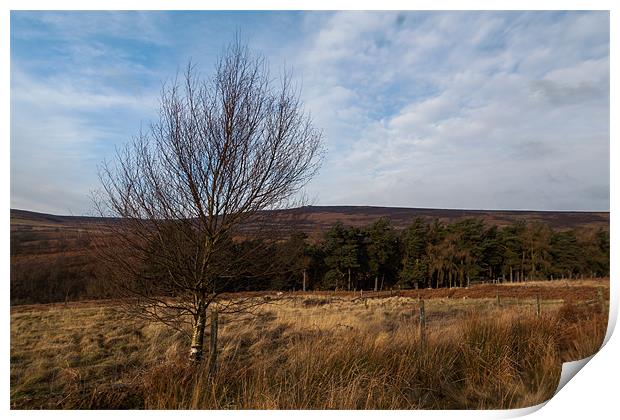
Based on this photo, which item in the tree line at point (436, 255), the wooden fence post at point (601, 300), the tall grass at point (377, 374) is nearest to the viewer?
the tall grass at point (377, 374)

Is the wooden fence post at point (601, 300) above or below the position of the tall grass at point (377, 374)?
above

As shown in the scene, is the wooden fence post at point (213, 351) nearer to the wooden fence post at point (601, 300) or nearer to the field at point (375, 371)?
the field at point (375, 371)

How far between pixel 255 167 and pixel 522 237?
13.2 ft

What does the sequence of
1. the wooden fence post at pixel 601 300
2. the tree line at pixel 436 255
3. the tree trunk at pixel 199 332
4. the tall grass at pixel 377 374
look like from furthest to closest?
the tree line at pixel 436 255, the tree trunk at pixel 199 332, the wooden fence post at pixel 601 300, the tall grass at pixel 377 374

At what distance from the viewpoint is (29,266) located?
11.0ft

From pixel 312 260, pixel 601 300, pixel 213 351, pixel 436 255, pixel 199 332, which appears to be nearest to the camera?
pixel 601 300

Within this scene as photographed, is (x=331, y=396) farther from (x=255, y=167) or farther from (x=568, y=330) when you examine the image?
(x=568, y=330)

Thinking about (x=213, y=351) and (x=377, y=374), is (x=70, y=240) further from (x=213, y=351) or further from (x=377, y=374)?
(x=377, y=374)

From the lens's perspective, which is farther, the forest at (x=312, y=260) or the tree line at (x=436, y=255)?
the tree line at (x=436, y=255)

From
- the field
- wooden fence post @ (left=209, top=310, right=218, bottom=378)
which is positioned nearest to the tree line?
the field

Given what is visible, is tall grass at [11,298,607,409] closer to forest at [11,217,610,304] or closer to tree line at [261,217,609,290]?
forest at [11,217,610,304]

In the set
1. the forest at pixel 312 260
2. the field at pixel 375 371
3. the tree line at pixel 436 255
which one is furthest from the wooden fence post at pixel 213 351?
the tree line at pixel 436 255

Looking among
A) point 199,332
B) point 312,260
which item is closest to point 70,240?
point 199,332

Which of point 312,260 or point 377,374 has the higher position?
point 312,260
